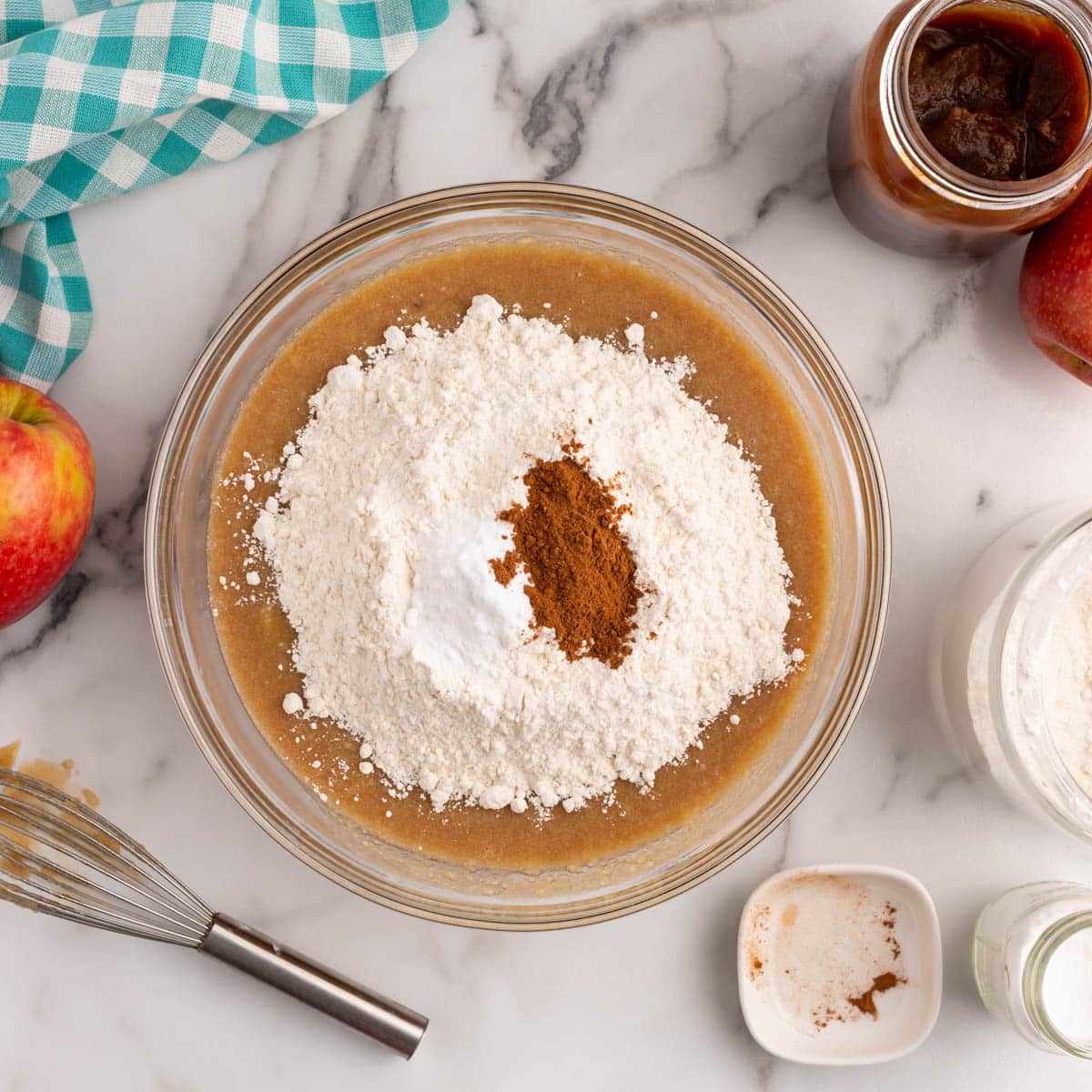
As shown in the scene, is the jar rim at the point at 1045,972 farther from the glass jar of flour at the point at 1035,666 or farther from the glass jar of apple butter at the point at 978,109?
the glass jar of apple butter at the point at 978,109

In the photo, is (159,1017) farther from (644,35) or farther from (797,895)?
(644,35)

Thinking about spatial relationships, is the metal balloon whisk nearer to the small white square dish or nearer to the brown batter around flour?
the brown batter around flour

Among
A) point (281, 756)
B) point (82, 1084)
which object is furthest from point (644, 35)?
point (82, 1084)

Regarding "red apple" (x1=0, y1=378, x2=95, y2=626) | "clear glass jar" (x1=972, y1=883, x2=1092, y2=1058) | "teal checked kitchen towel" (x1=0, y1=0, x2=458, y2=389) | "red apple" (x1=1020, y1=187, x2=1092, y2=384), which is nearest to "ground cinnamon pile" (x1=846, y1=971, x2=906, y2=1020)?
"clear glass jar" (x1=972, y1=883, x2=1092, y2=1058)

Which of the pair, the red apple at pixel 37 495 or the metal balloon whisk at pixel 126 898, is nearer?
the red apple at pixel 37 495

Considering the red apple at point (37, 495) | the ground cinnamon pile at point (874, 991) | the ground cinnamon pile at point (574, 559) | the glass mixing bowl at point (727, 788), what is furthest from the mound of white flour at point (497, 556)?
the ground cinnamon pile at point (874, 991)

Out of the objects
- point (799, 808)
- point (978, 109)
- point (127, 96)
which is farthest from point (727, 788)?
point (127, 96)
